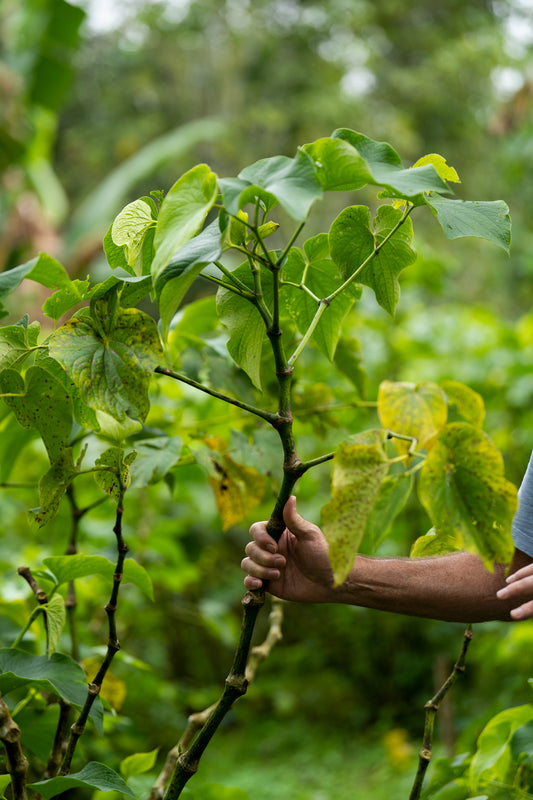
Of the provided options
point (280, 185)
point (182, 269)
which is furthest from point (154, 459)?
point (280, 185)

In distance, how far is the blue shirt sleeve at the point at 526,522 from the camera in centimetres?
93

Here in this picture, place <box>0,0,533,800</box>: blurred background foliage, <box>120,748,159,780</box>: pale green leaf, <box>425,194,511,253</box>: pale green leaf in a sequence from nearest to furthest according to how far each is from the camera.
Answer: <box>425,194,511,253</box>: pale green leaf
<box>120,748,159,780</box>: pale green leaf
<box>0,0,533,800</box>: blurred background foliage

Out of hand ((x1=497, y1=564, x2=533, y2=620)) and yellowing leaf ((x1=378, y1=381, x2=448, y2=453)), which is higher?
yellowing leaf ((x1=378, y1=381, x2=448, y2=453))

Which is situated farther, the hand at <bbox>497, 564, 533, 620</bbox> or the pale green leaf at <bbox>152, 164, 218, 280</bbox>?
the hand at <bbox>497, 564, 533, 620</bbox>

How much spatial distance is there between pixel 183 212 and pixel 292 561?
40cm

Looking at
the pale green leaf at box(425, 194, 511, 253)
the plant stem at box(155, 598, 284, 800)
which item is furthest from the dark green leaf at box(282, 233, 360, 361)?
the plant stem at box(155, 598, 284, 800)

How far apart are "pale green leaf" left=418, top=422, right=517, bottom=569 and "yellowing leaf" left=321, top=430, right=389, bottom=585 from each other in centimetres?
4

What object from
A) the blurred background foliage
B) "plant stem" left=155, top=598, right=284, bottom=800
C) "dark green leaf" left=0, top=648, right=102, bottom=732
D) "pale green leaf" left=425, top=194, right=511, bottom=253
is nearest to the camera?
"pale green leaf" left=425, top=194, right=511, bottom=253

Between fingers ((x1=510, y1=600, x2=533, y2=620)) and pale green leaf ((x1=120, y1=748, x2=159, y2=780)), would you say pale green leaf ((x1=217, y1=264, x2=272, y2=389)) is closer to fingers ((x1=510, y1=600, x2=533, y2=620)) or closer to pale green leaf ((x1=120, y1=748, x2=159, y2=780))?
fingers ((x1=510, y1=600, x2=533, y2=620))

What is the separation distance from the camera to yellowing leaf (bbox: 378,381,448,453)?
60 cm

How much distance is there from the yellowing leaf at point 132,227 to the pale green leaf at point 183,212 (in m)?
0.11

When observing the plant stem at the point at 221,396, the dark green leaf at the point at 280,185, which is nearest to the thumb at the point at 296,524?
the plant stem at the point at 221,396

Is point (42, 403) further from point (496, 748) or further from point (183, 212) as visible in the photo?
point (496, 748)

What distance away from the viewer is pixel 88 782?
0.71 meters
